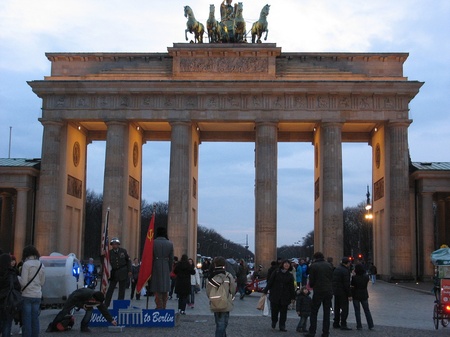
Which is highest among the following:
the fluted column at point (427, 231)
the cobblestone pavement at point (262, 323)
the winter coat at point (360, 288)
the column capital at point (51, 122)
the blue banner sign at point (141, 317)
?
the column capital at point (51, 122)

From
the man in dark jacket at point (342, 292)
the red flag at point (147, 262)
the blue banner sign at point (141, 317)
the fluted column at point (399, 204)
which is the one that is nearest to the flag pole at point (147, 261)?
the red flag at point (147, 262)

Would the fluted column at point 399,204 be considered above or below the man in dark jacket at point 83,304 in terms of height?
above

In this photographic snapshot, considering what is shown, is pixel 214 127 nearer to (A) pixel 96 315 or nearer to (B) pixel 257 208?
(B) pixel 257 208

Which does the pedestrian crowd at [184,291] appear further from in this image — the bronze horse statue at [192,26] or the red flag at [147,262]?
the bronze horse statue at [192,26]

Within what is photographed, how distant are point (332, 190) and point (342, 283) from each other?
105 ft

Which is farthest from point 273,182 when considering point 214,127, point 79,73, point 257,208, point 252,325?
point 252,325

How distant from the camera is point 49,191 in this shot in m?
51.5

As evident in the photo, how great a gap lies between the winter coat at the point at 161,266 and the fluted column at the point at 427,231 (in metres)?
35.2

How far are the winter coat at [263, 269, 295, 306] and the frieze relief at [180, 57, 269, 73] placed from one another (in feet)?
116

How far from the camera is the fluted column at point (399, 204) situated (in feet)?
165

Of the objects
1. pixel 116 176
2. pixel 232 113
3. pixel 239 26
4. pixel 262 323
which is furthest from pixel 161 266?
pixel 239 26

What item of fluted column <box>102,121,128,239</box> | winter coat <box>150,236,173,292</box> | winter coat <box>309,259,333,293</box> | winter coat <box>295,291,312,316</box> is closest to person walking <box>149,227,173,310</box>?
winter coat <box>150,236,173,292</box>

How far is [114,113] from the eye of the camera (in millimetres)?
52469

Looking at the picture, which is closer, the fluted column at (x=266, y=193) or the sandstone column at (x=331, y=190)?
the sandstone column at (x=331, y=190)
